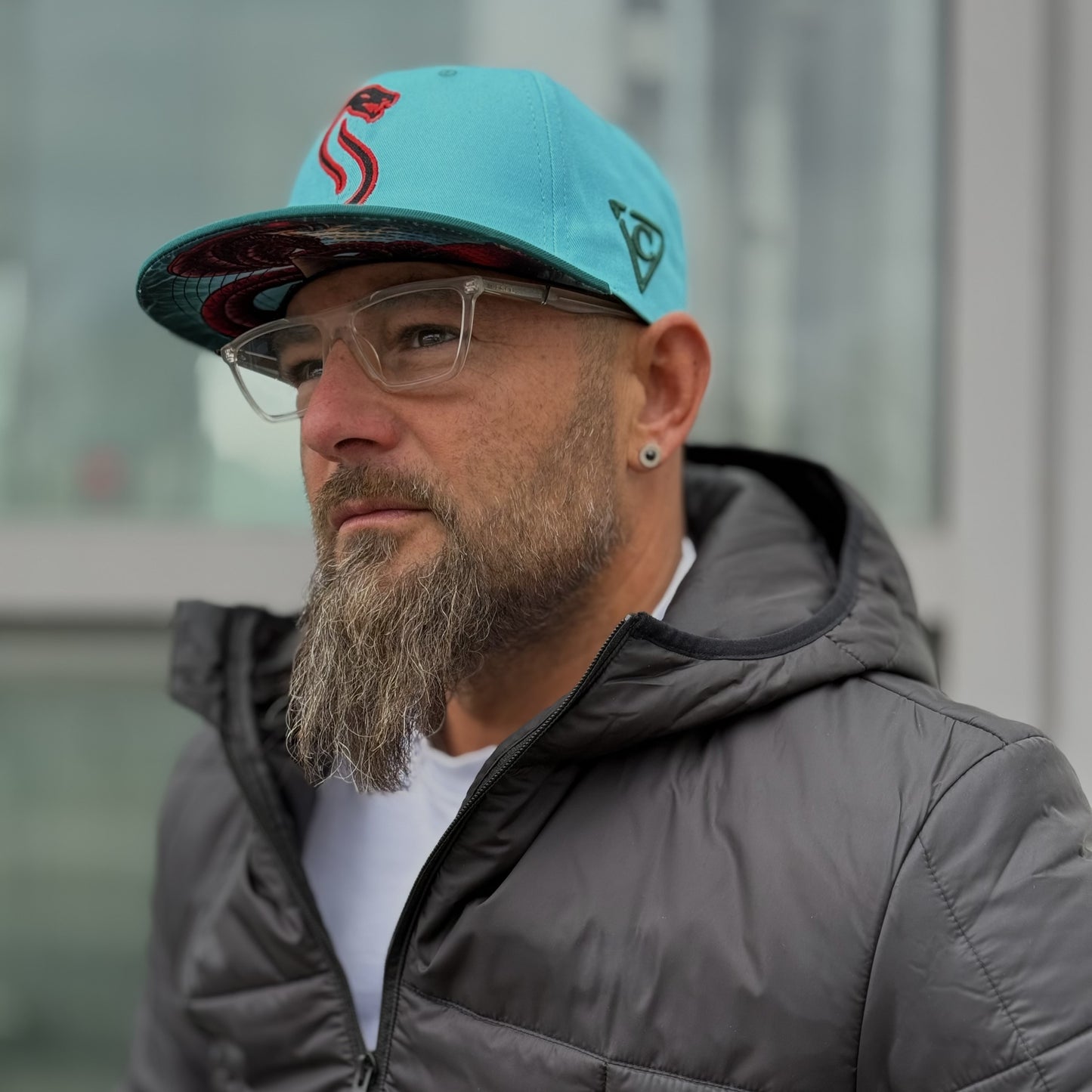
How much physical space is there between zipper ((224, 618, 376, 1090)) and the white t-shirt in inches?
1.9

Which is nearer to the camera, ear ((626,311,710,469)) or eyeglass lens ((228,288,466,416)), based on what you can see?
eyeglass lens ((228,288,466,416))

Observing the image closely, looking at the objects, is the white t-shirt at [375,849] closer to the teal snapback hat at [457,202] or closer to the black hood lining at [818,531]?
the black hood lining at [818,531]

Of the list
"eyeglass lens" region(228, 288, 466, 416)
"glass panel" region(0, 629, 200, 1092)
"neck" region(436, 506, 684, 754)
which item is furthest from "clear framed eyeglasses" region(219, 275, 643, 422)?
"glass panel" region(0, 629, 200, 1092)

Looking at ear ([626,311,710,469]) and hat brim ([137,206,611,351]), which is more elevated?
hat brim ([137,206,611,351])

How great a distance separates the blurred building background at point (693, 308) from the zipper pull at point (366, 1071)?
5.88 ft

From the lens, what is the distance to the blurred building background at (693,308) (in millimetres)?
3285

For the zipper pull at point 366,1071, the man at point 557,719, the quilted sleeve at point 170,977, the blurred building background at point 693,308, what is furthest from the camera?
the blurred building background at point 693,308

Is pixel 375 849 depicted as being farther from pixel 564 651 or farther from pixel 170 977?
pixel 170 977

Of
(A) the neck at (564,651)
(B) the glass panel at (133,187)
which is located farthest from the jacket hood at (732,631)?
(B) the glass panel at (133,187)

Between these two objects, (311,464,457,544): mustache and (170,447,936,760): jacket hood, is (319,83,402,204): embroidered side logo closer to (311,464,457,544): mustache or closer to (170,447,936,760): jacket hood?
(311,464,457,544): mustache

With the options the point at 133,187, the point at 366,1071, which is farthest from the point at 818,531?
the point at 133,187

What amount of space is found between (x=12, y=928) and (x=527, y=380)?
8.46 feet

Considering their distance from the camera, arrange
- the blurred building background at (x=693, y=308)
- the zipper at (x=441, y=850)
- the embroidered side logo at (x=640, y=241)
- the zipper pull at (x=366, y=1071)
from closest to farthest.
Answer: the zipper at (x=441, y=850), the zipper pull at (x=366, y=1071), the embroidered side logo at (x=640, y=241), the blurred building background at (x=693, y=308)

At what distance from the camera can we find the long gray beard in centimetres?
167
